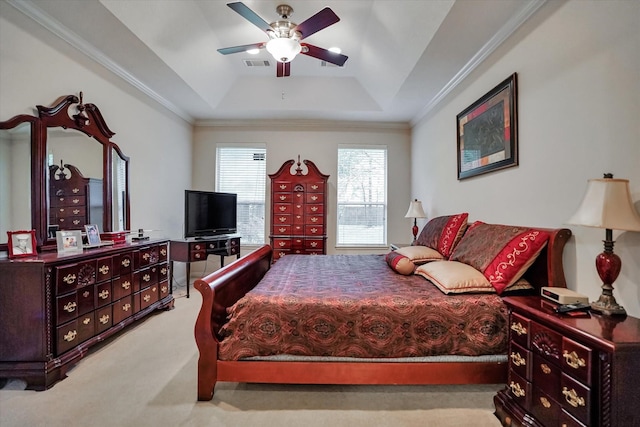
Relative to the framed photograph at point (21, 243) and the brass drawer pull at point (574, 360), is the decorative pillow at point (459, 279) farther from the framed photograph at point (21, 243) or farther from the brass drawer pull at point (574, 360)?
the framed photograph at point (21, 243)

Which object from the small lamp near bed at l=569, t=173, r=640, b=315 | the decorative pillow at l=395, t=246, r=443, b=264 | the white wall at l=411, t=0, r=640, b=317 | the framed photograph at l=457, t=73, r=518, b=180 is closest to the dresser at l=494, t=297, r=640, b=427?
the small lamp near bed at l=569, t=173, r=640, b=315

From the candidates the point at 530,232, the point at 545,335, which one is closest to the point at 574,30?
the point at 530,232

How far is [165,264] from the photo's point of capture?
3.62 m

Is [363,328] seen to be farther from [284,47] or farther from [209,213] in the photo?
[209,213]

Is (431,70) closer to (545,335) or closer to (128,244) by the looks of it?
(545,335)

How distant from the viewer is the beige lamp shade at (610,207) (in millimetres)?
1374

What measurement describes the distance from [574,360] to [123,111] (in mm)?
4521

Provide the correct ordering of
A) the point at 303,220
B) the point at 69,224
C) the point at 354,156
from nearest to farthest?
the point at 69,224 < the point at 303,220 < the point at 354,156

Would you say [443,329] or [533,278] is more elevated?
[533,278]

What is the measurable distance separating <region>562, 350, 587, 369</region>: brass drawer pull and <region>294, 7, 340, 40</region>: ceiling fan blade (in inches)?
99.3

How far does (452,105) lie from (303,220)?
Answer: 2.71 meters

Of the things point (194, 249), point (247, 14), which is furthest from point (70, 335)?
point (247, 14)

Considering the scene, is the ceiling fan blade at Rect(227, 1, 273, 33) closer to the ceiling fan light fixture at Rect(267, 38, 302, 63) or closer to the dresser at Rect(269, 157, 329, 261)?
the ceiling fan light fixture at Rect(267, 38, 302, 63)

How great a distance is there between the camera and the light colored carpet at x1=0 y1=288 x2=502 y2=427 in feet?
5.67
